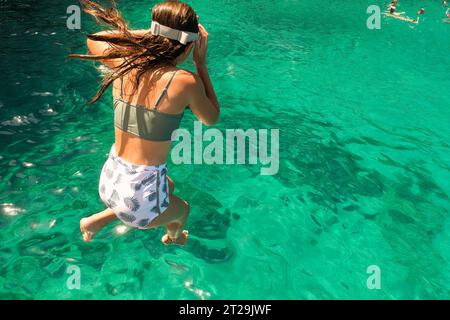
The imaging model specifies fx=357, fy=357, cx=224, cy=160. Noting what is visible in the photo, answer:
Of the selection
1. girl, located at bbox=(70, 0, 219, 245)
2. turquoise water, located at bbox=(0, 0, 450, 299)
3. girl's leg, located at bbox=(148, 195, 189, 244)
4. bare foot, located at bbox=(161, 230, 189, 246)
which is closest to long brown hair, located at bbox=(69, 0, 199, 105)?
girl, located at bbox=(70, 0, 219, 245)

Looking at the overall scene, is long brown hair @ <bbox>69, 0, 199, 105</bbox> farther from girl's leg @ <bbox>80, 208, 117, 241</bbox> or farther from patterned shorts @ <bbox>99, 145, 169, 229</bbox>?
girl's leg @ <bbox>80, 208, 117, 241</bbox>

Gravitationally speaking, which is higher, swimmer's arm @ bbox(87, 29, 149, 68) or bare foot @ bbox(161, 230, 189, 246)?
swimmer's arm @ bbox(87, 29, 149, 68)

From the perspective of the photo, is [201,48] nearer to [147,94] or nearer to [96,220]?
[147,94]

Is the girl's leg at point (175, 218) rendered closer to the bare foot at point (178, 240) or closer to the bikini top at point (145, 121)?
the bare foot at point (178, 240)

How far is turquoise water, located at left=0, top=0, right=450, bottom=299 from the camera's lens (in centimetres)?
359

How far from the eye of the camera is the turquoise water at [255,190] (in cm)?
359

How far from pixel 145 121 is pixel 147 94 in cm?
18

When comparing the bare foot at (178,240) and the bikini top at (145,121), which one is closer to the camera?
the bikini top at (145,121)

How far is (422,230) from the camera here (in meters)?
4.46

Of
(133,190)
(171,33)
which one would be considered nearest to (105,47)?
(171,33)

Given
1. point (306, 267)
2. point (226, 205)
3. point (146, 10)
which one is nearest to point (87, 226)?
point (226, 205)

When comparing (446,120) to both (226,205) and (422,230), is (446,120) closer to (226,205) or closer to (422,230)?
(422,230)

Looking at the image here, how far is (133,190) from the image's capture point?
253 centimetres

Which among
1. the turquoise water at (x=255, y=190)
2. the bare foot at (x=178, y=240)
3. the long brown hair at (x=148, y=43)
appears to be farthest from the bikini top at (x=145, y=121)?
the turquoise water at (x=255, y=190)
